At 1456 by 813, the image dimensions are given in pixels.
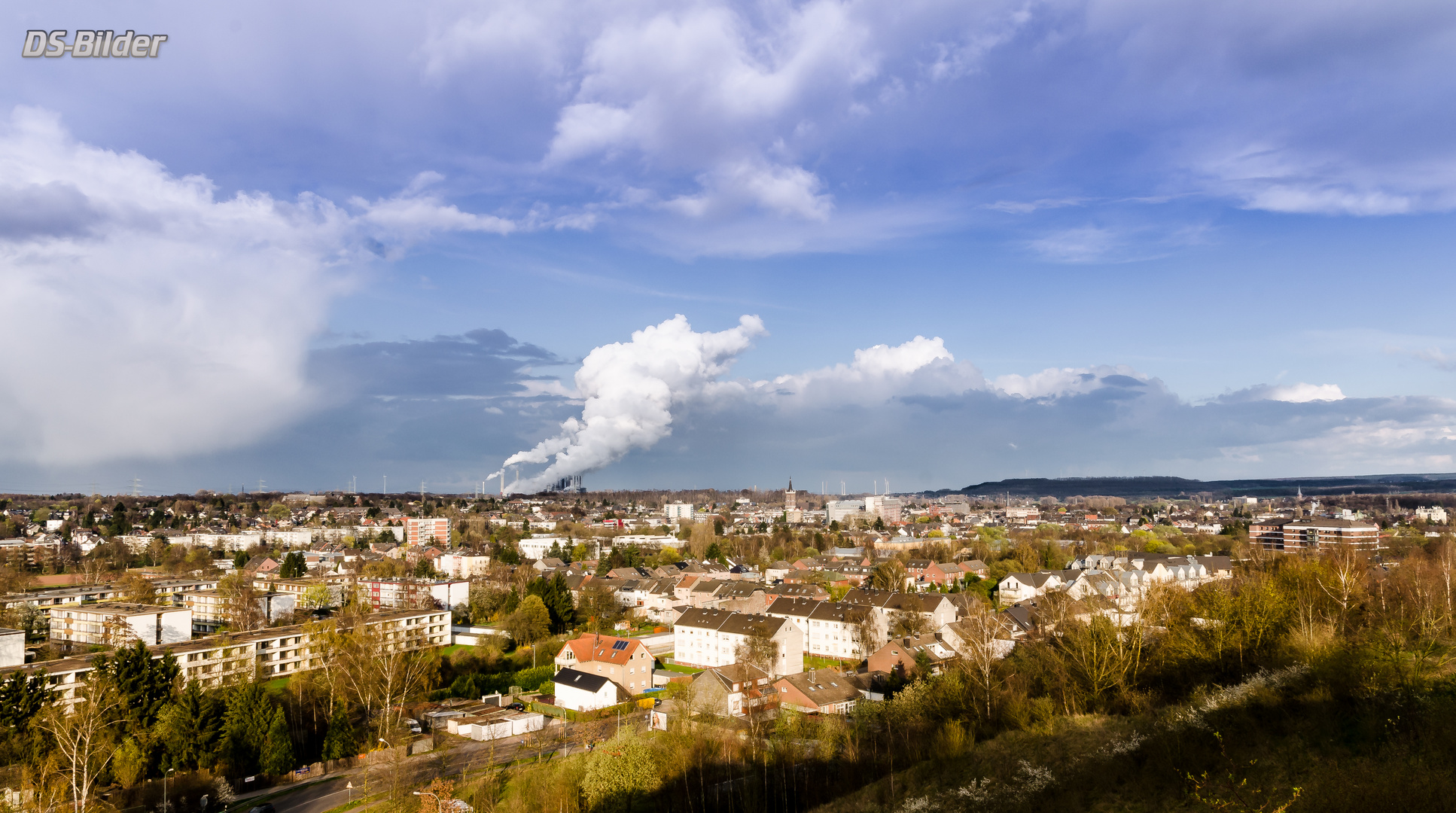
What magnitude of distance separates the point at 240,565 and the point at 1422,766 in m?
68.6

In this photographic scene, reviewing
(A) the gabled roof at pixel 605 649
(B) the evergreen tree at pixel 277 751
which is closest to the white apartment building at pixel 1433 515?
(A) the gabled roof at pixel 605 649

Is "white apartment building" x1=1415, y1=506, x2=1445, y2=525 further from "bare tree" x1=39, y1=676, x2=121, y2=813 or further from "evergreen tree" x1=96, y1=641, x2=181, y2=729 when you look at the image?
"bare tree" x1=39, y1=676, x2=121, y2=813

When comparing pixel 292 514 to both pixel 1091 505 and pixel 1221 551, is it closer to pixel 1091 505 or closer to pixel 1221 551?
pixel 1221 551

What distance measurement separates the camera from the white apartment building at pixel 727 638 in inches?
1260

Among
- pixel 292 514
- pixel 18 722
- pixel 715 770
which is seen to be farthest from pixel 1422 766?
pixel 292 514

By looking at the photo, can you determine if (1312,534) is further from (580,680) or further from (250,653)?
(250,653)

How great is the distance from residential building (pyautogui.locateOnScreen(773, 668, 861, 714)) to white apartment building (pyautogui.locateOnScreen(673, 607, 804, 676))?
460cm

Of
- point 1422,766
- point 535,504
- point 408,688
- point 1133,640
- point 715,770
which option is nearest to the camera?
point 1422,766

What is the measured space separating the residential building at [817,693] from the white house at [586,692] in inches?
217

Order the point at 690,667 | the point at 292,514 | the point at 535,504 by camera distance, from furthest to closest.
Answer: the point at 535,504, the point at 292,514, the point at 690,667

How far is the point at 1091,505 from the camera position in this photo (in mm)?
167375

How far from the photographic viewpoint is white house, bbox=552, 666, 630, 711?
28.0 metres

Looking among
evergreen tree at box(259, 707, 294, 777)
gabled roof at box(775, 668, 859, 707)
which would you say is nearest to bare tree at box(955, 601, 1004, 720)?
gabled roof at box(775, 668, 859, 707)

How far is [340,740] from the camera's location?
75.2 ft
